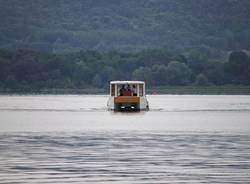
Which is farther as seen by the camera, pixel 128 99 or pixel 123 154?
pixel 128 99

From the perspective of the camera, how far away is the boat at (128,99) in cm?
7288

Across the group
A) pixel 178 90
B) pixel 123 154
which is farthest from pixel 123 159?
pixel 178 90

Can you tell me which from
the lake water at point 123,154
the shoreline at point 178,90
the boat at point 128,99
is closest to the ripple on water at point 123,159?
the lake water at point 123,154

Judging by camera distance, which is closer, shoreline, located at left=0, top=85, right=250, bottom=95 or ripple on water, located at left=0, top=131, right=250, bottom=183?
ripple on water, located at left=0, top=131, right=250, bottom=183

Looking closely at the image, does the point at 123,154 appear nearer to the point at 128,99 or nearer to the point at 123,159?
the point at 123,159

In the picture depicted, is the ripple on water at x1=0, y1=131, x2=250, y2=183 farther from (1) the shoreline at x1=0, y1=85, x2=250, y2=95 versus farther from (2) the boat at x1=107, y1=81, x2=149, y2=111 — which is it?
(1) the shoreline at x1=0, y1=85, x2=250, y2=95

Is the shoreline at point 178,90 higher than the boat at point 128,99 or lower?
lower

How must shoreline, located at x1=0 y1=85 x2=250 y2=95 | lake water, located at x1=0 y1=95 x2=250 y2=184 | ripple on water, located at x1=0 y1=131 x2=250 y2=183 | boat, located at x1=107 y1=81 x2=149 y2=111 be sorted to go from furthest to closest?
shoreline, located at x1=0 y1=85 x2=250 y2=95 → boat, located at x1=107 y1=81 x2=149 y2=111 → lake water, located at x1=0 y1=95 x2=250 y2=184 → ripple on water, located at x1=0 y1=131 x2=250 y2=183

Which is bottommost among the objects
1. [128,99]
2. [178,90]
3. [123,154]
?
[178,90]

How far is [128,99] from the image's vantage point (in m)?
72.5

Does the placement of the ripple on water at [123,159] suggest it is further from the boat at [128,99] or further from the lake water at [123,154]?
the boat at [128,99]

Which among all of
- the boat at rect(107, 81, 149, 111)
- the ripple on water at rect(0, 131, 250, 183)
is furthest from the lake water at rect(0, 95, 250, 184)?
the boat at rect(107, 81, 149, 111)

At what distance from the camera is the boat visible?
239 ft

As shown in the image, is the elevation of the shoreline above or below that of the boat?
below
